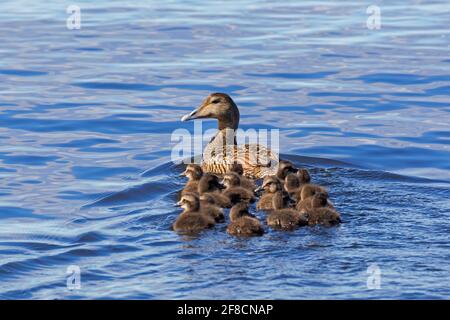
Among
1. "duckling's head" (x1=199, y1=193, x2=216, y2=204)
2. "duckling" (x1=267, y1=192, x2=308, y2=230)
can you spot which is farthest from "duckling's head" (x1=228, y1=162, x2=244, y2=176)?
"duckling" (x1=267, y1=192, x2=308, y2=230)

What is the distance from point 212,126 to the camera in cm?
1533

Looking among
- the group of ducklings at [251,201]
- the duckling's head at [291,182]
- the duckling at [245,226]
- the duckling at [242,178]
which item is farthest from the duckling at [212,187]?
the duckling at [245,226]

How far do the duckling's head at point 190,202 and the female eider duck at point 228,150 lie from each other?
1.90 meters

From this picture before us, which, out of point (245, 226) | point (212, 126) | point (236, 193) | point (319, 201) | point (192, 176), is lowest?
point (245, 226)

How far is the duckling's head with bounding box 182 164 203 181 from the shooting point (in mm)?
11891

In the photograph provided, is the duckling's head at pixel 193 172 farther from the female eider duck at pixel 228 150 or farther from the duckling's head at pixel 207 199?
the duckling's head at pixel 207 199

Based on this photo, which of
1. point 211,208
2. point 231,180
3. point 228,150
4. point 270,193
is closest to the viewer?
point 211,208

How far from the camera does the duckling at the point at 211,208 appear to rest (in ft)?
34.0

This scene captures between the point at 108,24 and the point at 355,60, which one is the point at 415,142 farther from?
the point at 108,24

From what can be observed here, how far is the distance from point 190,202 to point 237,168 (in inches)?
79.3

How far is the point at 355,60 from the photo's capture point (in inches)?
723

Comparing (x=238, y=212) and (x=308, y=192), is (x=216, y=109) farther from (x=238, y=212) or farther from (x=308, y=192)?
(x=238, y=212)

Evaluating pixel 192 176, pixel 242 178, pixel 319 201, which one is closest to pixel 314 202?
pixel 319 201
